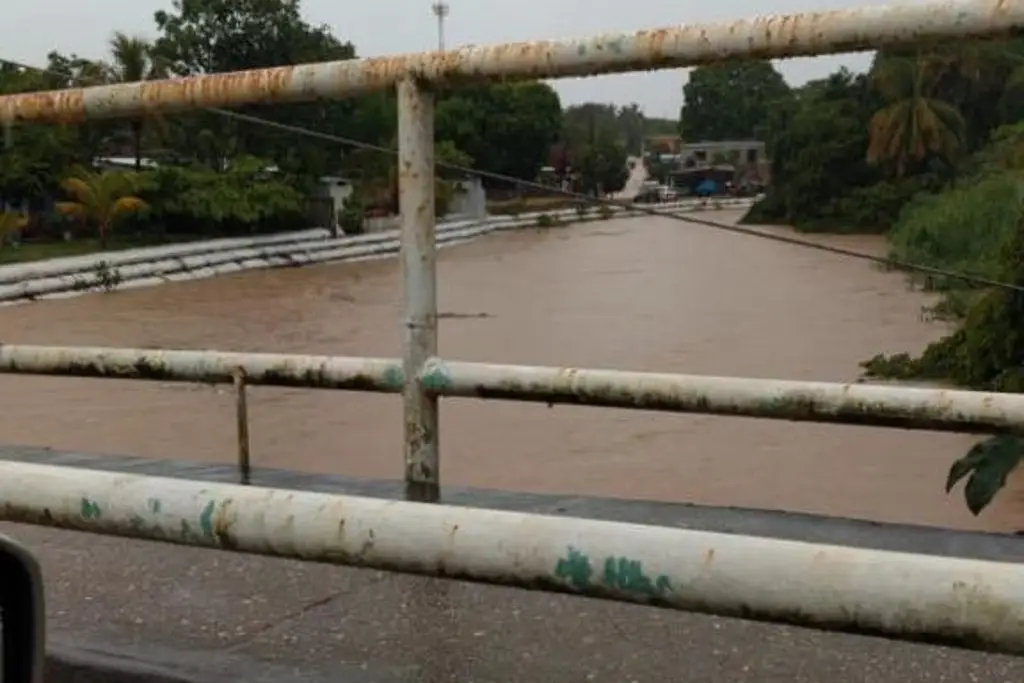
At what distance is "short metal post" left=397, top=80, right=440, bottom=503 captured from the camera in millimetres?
2309

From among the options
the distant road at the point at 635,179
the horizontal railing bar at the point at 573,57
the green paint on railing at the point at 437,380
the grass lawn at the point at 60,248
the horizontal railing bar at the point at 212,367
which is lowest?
the distant road at the point at 635,179

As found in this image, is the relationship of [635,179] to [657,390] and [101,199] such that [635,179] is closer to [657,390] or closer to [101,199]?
[101,199]

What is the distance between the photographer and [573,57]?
2.17m

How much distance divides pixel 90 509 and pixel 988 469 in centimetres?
183

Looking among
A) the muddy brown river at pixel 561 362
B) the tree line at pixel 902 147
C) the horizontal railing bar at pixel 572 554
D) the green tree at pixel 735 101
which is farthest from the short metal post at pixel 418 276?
the green tree at pixel 735 101

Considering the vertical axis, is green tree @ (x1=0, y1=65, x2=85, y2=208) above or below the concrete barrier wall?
above

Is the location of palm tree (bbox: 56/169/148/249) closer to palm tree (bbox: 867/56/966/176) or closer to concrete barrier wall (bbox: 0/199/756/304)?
concrete barrier wall (bbox: 0/199/756/304)

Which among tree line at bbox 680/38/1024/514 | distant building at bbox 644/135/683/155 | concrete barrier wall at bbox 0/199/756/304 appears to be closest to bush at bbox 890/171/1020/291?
tree line at bbox 680/38/1024/514

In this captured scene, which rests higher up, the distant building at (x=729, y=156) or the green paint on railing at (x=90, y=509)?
the green paint on railing at (x=90, y=509)

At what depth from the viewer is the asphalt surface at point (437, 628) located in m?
A: 1.90

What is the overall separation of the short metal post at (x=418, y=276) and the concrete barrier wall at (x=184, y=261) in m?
17.6

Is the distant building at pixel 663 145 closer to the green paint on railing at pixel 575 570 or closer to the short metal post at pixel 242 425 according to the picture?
the short metal post at pixel 242 425

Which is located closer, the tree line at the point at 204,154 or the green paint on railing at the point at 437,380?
the green paint on railing at the point at 437,380

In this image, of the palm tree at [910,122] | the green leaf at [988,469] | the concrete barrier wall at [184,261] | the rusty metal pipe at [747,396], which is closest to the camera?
the rusty metal pipe at [747,396]
